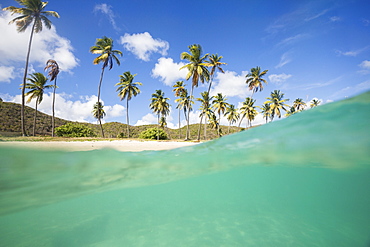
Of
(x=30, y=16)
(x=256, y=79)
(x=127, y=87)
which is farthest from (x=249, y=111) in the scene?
(x=30, y=16)

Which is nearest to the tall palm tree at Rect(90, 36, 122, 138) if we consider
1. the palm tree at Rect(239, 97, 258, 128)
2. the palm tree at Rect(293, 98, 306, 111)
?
the palm tree at Rect(239, 97, 258, 128)

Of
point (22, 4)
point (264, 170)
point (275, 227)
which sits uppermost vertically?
point (22, 4)

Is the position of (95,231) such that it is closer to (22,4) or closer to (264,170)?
(264,170)

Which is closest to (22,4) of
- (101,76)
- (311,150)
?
(101,76)

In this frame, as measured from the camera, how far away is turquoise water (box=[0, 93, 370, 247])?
18.1ft

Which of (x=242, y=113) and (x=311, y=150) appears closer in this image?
(x=311, y=150)

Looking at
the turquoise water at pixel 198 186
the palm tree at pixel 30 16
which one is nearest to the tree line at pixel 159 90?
the palm tree at pixel 30 16

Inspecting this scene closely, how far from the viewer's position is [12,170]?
6445mm

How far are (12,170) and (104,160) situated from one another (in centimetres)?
302

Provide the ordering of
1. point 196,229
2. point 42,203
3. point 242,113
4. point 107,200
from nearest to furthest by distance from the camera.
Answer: point 196,229 → point 42,203 → point 107,200 → point 242,113

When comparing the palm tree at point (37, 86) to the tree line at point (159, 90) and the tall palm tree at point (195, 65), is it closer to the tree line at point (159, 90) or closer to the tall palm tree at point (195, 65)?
the tree line at point (159, 90)

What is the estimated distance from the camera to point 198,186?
9211 mm

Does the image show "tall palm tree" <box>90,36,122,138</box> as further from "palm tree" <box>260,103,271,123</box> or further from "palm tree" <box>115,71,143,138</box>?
"palm tree" <box>260,103,271,123</box>

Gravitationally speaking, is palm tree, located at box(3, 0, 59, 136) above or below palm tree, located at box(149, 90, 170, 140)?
above
